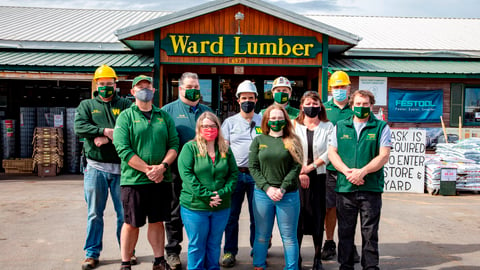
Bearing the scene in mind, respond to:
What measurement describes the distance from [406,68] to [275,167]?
31.2 ft

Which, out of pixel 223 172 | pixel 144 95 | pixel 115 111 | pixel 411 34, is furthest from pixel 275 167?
pixel 411 34

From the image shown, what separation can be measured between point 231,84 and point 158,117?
9.15m

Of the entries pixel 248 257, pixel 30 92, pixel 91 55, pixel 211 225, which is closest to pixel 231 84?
pixel 91 55

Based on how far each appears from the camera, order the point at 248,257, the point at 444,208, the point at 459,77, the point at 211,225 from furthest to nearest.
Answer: the point at 459,77 → the point at 444,208 → the point at 248,257 → the point at 211,225

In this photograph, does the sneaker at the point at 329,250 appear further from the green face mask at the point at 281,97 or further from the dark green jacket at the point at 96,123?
the dark green jacket at the point at 96,123

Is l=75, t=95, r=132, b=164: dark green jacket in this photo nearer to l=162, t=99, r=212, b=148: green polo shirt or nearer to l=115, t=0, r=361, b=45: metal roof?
l=162, t=99, r=212, b=148: green polo shirt

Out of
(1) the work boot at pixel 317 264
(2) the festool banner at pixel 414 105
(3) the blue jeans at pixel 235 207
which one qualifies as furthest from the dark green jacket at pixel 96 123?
(2) the festool banner at pixel 414 105

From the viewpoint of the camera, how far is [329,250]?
516 cm

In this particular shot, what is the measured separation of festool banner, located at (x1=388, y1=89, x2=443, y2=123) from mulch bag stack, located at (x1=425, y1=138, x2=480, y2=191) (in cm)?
267

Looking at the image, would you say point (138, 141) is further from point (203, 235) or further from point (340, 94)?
point (340, 94)

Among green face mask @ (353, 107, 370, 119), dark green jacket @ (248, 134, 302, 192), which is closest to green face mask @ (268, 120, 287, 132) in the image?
dark green jacket @ (248, 134, 302, 192)

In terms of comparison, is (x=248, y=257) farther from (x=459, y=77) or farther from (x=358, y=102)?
(x=459, y=77)

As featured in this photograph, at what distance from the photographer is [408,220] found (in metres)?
6.97

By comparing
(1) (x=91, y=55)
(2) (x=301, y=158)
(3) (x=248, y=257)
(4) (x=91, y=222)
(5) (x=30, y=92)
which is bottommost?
(3) (x=248, y=257)
